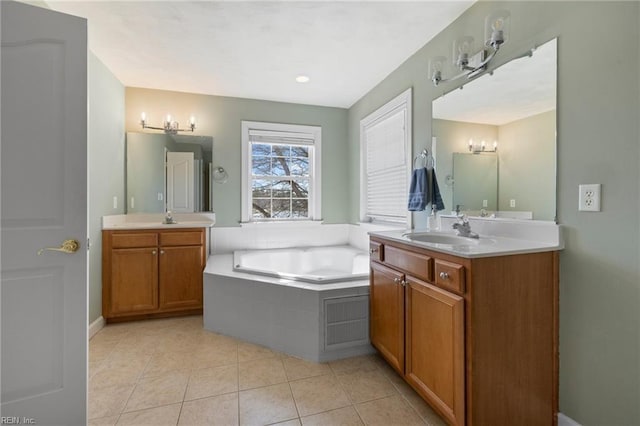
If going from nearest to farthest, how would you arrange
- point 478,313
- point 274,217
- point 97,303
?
1. point 478,313
2. point 97,303
3. point 274,217

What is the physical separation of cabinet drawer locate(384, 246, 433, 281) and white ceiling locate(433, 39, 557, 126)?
0.95 meters

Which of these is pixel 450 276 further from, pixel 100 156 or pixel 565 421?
pixel 100 156

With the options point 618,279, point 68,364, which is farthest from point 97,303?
point 618,279

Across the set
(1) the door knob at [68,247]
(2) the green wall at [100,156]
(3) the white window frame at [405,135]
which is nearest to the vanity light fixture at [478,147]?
(3) the white window frame at [405,135]

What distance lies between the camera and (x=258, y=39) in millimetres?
2217

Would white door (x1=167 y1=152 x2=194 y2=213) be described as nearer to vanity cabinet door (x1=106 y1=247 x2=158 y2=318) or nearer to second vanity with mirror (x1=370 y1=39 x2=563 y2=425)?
vanity cabinet door (x1=106 y1=247 x2=158 y2=318)

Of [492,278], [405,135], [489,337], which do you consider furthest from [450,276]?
[405,135]

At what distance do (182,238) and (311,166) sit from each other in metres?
1.77

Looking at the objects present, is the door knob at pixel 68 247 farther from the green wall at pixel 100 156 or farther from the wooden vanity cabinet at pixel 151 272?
the wooden vanity cabinet at pixel 151 272

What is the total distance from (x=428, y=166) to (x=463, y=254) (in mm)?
1201

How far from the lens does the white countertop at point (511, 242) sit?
50.5 inches

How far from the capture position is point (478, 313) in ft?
4.07

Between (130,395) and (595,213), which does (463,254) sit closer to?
(595,213)

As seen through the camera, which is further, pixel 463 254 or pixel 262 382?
pixel 262 382
